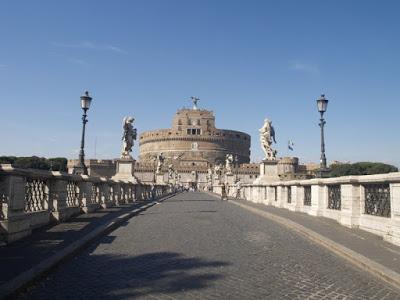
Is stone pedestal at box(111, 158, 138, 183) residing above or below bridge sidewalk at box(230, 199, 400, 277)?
above

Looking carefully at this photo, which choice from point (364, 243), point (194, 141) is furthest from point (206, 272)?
point (194, 141)

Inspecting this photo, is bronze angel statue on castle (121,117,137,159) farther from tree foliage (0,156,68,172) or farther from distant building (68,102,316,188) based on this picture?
distant building (68,102,316,188)

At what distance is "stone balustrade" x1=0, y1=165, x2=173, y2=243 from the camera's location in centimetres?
816

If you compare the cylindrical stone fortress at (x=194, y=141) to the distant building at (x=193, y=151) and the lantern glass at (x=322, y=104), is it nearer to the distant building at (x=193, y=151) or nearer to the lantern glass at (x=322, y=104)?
the distant building at (x=193, y=151)

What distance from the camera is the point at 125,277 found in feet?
19.4

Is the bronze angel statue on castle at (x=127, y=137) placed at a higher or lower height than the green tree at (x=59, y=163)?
lower

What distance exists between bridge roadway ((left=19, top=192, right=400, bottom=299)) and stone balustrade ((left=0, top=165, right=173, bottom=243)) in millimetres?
1509

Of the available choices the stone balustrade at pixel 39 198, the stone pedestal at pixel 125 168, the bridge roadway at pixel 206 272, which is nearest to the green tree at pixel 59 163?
the stone pedestal at pixel 125 168

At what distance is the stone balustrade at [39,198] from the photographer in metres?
8.16

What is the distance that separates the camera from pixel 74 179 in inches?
542

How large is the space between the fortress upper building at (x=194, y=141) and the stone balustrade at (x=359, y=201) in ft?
380

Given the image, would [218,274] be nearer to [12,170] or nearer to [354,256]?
[354,256]

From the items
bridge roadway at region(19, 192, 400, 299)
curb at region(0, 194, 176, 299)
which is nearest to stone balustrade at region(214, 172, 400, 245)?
bridge roadway at region(19, 192, 400, 299)

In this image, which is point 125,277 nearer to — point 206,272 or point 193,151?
point 206,272
